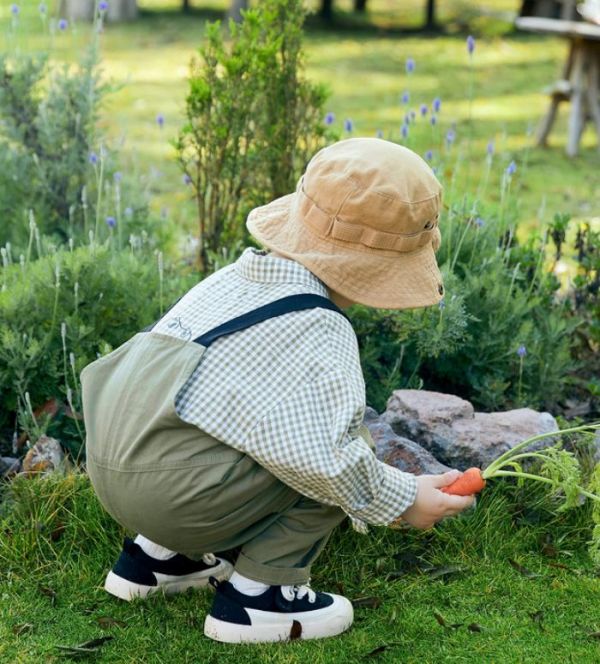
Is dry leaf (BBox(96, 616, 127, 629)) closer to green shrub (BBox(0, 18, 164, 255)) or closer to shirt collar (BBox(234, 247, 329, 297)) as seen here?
shirt collar (BBox(234, 247, 329, 297))

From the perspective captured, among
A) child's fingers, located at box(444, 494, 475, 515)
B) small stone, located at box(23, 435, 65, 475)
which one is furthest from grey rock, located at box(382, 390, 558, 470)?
small stone, located at box(23, 435, 65, 475)

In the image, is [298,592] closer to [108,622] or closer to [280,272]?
[108,622]

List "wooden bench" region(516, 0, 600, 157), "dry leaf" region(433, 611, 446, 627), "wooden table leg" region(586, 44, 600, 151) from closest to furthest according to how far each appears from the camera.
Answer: "dry leaf" region(433, 611, 446, 627) → "wooden bench" region(516, 0, 600, 157) → "wooden table leg" region(586, 44, 600, 151)

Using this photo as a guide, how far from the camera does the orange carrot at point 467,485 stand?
273cm

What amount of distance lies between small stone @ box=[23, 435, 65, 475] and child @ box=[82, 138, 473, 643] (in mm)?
665

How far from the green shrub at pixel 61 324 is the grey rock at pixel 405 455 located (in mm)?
916

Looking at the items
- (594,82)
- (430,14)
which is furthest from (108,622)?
(430,14)

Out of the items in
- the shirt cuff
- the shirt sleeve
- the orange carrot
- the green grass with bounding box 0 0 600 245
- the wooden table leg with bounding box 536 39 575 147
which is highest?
the shirt sleeve

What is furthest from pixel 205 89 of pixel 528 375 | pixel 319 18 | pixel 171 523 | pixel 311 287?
pixel 319 18

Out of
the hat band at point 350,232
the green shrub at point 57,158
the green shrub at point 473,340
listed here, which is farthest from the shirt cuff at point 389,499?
the green shrub at point 57,158

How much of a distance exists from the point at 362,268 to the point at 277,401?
0.40 meters

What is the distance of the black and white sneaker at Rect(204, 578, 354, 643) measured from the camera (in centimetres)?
271

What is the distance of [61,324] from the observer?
3.61m

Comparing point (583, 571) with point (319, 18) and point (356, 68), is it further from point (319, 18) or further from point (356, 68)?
point (319, 18)
